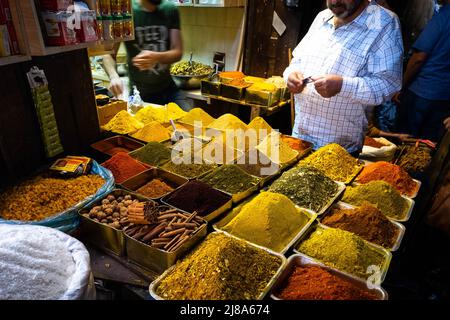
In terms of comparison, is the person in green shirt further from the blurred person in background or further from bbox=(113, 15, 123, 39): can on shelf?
the blurred person in background

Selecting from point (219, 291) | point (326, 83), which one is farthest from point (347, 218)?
point (326, 83)

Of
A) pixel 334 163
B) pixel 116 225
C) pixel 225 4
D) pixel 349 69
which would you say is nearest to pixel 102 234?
pixel 116 225

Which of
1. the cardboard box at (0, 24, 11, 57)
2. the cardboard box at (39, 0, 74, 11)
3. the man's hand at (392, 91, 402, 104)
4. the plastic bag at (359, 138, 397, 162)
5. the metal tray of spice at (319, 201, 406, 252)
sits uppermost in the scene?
the cardboard box at (39, 0, 74, 11)

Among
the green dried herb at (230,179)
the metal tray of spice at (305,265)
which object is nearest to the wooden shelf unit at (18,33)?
the green dried herb at (230,179)

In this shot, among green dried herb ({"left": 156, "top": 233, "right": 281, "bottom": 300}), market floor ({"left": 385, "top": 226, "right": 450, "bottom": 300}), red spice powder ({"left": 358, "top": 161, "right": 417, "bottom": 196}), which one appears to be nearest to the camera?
green dried herb ({"left": 156, "top": 233, "right": 281, "bottom": 300})

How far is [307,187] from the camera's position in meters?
1.43

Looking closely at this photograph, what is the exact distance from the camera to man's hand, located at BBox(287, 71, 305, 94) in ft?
6.15

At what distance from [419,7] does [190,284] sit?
3694 mm

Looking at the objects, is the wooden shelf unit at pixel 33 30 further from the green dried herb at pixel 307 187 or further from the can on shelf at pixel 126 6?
the green dried herb at pixel 307 187

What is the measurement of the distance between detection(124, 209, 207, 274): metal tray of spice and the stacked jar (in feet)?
3.53

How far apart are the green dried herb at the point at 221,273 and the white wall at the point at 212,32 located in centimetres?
338

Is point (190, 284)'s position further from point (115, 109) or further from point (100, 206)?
point (115, 109)

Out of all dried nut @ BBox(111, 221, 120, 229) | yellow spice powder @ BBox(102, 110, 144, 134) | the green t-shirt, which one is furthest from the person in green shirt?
dried nut @ BBox(111, 221, 120, 229)

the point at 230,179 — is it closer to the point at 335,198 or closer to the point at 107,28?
the point at 335,198
